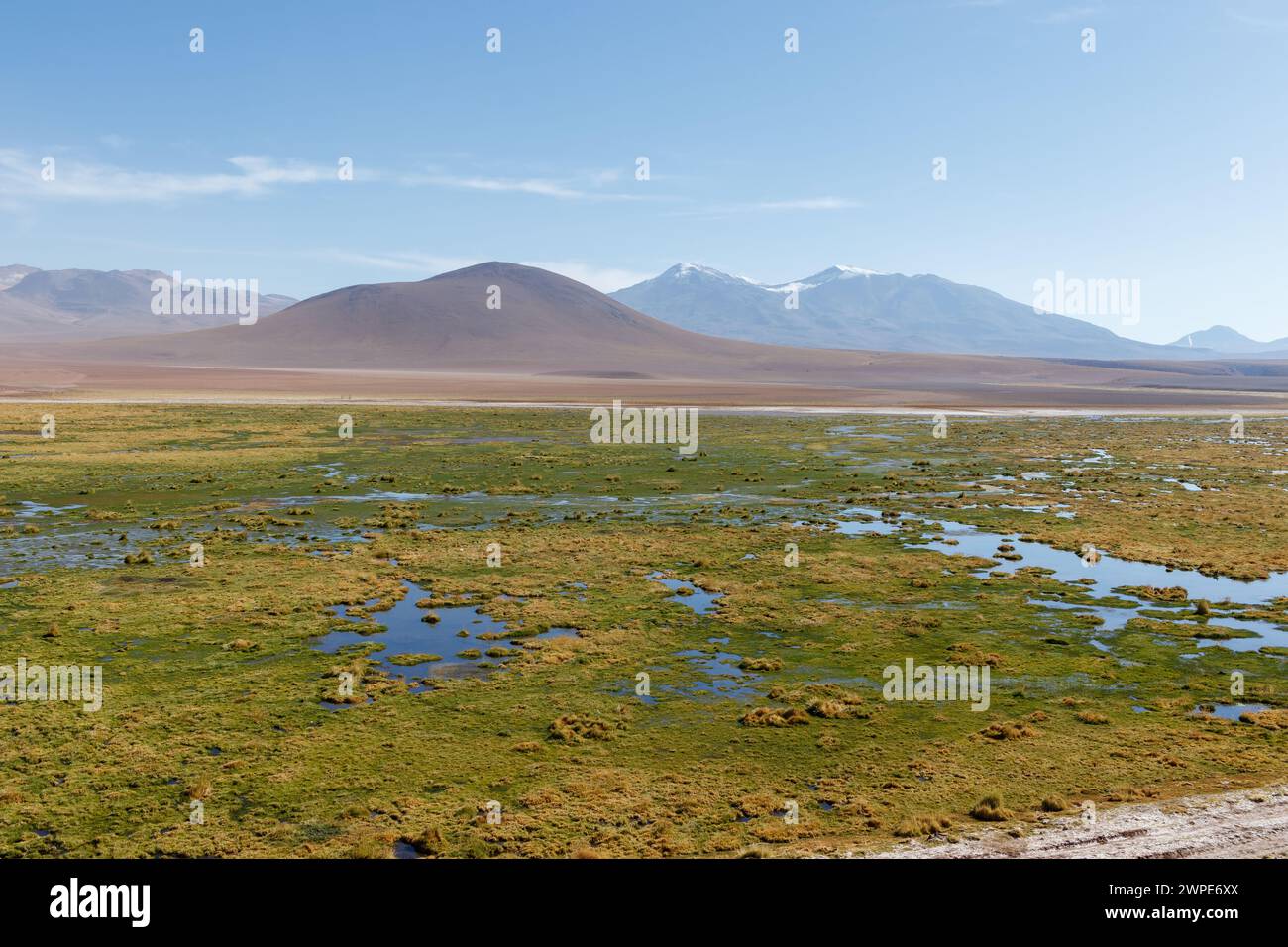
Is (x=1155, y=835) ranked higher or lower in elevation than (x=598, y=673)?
lower

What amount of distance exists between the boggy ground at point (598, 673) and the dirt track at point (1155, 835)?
0.50 meters

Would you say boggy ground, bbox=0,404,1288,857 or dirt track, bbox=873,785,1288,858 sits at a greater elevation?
boggy ground, bbox=0,404,1288,857

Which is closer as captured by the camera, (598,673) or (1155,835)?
(1155,835)

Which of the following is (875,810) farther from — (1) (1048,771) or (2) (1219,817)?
(2) (1219,817)

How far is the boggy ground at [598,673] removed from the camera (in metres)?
12.5

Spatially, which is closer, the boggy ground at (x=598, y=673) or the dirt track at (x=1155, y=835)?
the dirt track at (x=1155, y=835)

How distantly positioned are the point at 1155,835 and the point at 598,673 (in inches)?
405

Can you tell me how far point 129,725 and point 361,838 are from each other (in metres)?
6.27

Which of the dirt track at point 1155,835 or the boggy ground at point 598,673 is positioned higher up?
the boggy ground at point 598,673

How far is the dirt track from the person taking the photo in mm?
11219

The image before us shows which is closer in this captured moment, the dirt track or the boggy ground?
the dirt track

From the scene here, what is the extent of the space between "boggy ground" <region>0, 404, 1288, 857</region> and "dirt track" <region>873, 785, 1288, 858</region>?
1.63ft

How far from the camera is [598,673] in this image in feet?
60.2
